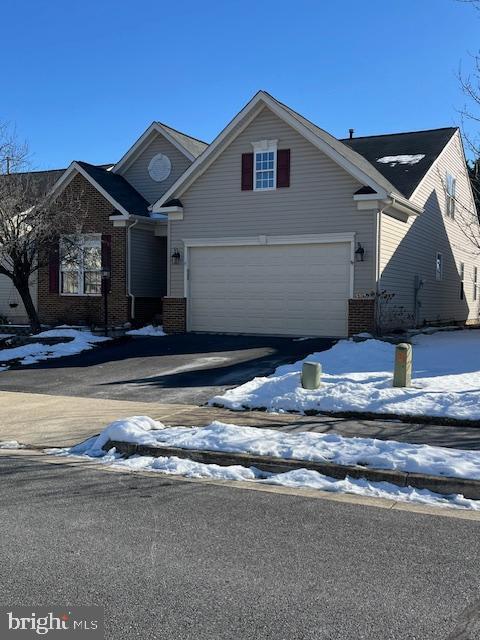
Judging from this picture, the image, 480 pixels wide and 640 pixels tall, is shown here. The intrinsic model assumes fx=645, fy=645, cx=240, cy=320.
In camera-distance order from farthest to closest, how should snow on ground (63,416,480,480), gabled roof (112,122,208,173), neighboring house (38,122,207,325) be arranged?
gabled roof (112,122,208,173), neighboring house (38,122,207,325), snow on ground (63,416,480,480)

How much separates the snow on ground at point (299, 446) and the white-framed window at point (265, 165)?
1112cm

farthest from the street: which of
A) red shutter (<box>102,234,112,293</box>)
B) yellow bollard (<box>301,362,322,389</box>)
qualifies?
red shutter (<box>102,234,112,293</box>)

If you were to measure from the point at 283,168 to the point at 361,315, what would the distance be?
480 centimetres

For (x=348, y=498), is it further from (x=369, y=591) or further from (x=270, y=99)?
(x=270, y=99)

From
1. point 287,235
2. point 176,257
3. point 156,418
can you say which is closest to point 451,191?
point 287,235

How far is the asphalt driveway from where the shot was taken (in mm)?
11820

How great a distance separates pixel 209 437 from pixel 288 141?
40.3ft

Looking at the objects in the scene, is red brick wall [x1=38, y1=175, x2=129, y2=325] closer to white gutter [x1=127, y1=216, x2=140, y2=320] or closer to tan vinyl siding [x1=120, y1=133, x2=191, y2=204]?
white gutter [x1=127, y1=216, x2=140, y2=320]

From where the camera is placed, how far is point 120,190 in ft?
72.5

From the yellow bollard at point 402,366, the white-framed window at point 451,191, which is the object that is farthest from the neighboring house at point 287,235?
the yellow bollard at point 402,366

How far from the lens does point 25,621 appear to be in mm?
3680

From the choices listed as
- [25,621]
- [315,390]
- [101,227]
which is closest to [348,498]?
[25,621]

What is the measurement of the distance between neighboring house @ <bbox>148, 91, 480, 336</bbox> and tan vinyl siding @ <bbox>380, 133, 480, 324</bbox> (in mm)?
96

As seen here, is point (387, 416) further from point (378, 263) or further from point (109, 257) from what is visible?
point (109, 257)
